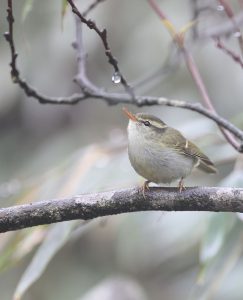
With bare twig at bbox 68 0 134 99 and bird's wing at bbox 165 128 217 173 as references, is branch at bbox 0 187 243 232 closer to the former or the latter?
bare twig at bbox 68 0 134 99

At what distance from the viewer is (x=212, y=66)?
646 cm

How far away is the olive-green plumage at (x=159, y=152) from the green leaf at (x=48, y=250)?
17.6 inches

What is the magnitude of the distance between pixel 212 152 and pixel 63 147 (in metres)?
2.27

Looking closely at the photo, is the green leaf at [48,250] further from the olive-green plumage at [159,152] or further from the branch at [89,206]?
the branch at [89,206]

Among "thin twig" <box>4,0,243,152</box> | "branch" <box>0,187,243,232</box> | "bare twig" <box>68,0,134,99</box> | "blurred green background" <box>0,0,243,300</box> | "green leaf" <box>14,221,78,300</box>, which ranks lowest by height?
"blurred green background" <box>0,0,243,300</box>

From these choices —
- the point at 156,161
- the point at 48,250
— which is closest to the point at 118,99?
the point at 156,161

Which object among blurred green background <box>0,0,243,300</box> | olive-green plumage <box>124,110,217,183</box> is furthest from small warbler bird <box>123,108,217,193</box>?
blurred green background <box>0,0,243,300</box>

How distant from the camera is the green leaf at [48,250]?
10.7 feet

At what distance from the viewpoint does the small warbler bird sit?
3.17 metres

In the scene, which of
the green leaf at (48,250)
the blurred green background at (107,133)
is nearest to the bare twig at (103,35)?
the green leaf at (48,250)

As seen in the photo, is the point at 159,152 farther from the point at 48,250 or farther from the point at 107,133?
the point at 107,133

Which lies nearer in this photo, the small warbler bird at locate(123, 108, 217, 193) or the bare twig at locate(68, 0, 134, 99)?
the bare twig at locate(68, 0, 134, 99)

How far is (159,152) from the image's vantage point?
3.28 meters

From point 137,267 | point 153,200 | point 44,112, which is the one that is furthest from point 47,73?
point 153,200
